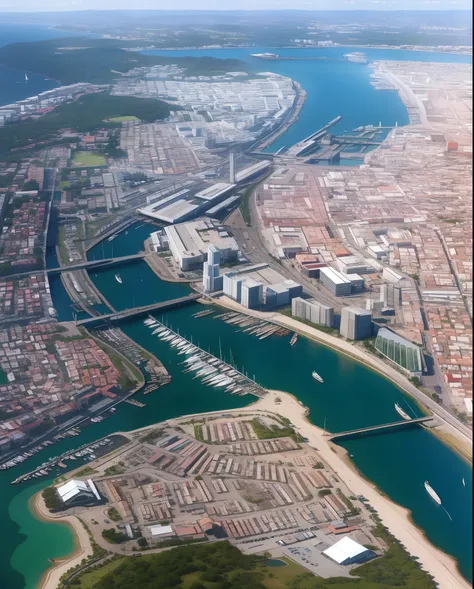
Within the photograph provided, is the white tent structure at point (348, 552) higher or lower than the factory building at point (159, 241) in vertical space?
lower

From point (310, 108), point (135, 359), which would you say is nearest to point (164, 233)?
point (135, 359)

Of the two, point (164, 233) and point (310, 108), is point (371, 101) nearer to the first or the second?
point (310, 108)

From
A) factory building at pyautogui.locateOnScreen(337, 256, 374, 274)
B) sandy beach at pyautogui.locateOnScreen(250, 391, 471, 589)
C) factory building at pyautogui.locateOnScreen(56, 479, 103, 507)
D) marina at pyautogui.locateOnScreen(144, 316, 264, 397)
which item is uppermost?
factory building at pyautogui.locateOnScreen(337, 256, 374, 274)

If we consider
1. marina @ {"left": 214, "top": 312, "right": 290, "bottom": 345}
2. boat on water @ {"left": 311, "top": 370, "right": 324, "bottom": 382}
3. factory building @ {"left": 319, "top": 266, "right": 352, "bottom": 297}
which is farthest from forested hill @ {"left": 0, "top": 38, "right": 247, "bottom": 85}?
boat on water @ {"left": 311, "top": 370, "right": 324, "bottom": 382}

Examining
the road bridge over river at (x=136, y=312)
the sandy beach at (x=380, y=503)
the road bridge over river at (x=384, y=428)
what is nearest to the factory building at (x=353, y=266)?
the road bridge over river at (x=136, y=312)

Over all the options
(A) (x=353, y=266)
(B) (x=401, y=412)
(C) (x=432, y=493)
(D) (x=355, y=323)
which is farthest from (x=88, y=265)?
(C) (x=432, y=493)

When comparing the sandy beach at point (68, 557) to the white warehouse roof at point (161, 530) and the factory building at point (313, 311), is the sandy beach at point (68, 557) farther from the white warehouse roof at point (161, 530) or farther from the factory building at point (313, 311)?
the factory building at point (313, 311)

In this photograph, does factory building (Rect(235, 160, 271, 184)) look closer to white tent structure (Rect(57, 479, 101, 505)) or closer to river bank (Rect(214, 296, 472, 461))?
river bank (Rect(214, 296, 472, 461))
